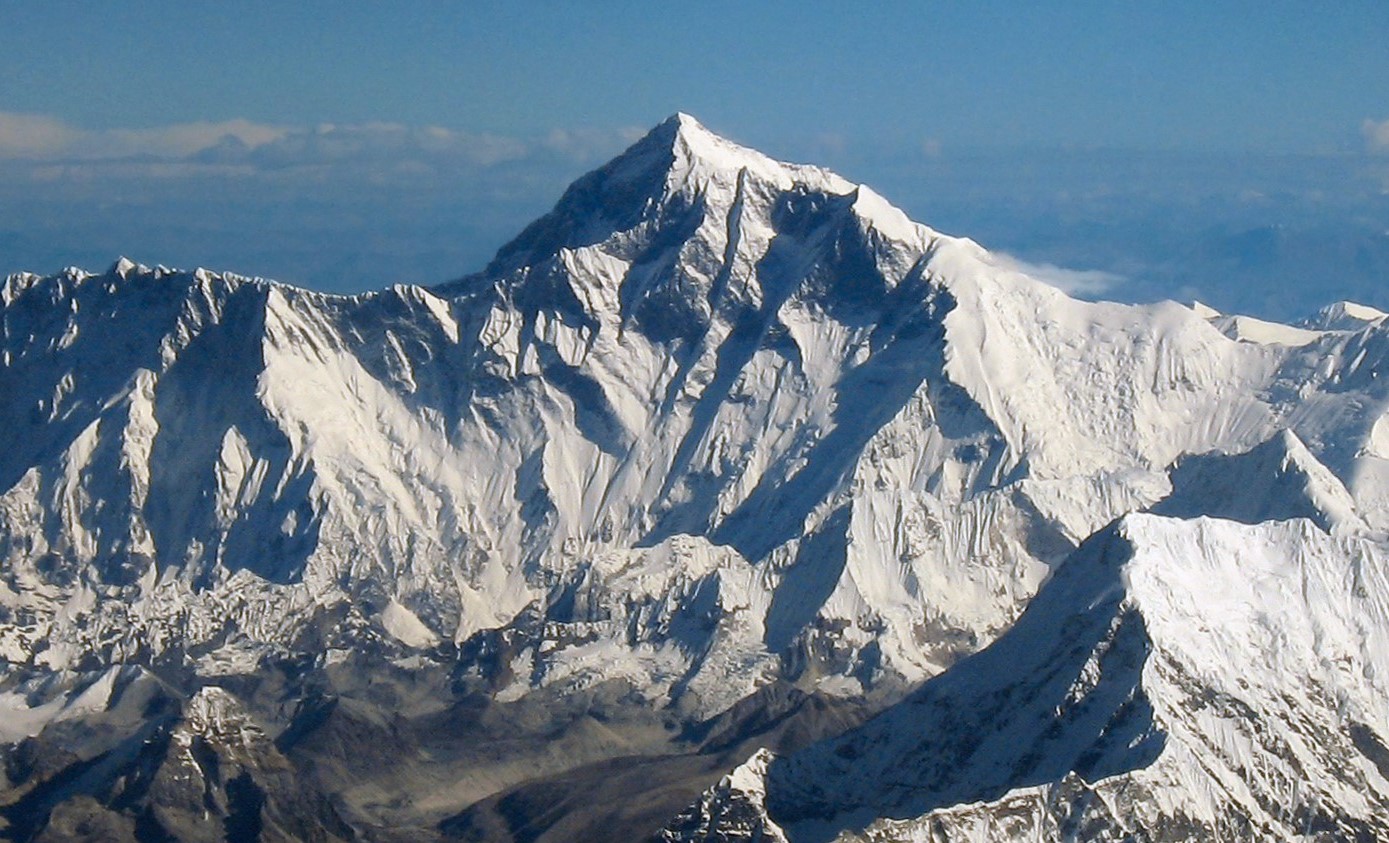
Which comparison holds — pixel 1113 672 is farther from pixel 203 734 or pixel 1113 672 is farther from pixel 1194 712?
pixel 203 734

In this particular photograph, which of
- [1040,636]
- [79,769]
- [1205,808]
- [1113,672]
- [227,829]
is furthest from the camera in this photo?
[79,769]

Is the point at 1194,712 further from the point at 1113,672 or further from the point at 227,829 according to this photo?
the point at 227,829

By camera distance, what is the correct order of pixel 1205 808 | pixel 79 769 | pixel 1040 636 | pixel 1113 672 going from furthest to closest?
1. pixel 79 769
2. pixel 1040 636
3. pixel 1113 672
4. pixel 1205 808

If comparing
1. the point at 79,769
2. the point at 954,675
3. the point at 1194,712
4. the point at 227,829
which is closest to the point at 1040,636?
the point at 954,675

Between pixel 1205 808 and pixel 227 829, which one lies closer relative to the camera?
pixel 1205 808

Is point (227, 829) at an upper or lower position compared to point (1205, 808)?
lower

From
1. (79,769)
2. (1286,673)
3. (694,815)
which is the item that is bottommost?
(79,769)
